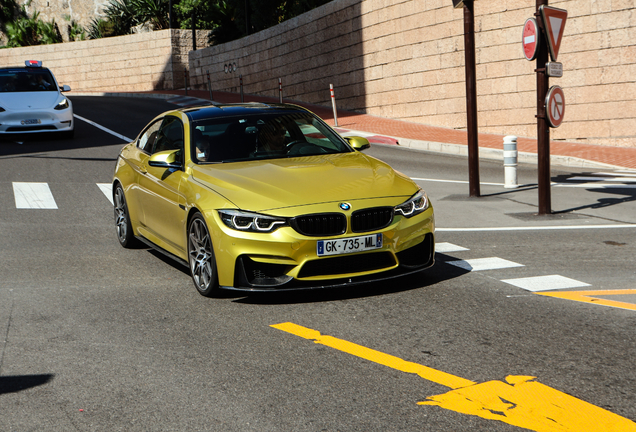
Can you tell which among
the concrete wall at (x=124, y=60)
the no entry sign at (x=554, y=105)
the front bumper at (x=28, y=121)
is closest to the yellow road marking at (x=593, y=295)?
A: the no entry sign at (x=554, y=105)

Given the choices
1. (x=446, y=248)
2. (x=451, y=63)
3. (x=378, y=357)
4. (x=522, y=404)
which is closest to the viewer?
(x=522, y=404)

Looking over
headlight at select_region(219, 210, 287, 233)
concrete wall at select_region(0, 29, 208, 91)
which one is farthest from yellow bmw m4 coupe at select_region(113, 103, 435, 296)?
concrete wall at select_region(0, 29, 208, 91)

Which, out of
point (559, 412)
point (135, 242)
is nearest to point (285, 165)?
point (135, 242)

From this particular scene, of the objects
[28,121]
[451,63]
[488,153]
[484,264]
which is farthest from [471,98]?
[28,121]

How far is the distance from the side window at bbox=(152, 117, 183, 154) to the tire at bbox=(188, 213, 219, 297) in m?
1.12

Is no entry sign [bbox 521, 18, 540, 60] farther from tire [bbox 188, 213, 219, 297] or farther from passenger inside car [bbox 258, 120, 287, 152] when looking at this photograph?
tire [bbox 188, 213, 219, 297]

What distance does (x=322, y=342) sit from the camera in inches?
192

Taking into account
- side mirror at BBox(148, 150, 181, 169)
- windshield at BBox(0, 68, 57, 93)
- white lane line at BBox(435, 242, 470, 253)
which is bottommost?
white lane line at BBox(435, 242, 470, 253)

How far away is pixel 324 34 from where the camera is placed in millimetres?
27891

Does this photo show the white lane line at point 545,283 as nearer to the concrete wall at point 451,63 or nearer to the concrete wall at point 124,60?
the concrete wall at point 451,63

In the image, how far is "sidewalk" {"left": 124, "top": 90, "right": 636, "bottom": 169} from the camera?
15.9m

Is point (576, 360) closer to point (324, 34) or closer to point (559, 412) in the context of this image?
point (559, 412)

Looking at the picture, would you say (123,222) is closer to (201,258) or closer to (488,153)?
(201,258)

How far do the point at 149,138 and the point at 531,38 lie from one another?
502 centimetres
